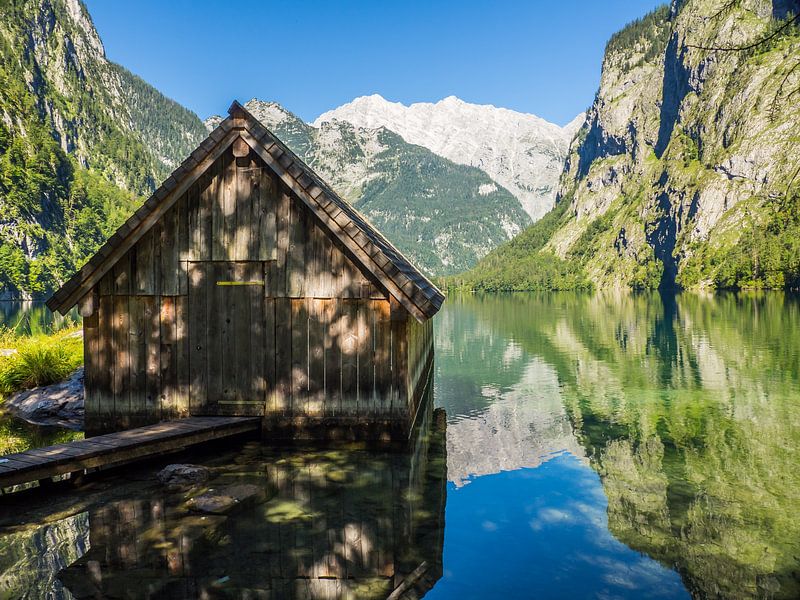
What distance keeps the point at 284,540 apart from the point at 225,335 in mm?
5649

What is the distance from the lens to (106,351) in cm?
1241

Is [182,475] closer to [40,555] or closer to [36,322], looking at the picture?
[40,555]

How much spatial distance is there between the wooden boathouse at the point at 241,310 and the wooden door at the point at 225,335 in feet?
0.07

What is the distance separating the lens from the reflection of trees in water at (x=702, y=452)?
23.9 feet

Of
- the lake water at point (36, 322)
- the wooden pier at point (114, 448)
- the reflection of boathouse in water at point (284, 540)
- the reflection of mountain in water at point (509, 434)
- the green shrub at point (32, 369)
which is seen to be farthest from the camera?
the lake water at point (36, 322)

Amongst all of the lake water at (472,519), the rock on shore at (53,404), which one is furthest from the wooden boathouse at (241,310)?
the rock on shore at (53,404)

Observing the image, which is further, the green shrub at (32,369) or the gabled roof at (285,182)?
the green shrub at (32,369)

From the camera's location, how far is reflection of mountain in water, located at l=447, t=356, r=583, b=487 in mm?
12117

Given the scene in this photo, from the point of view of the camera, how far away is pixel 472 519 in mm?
8977

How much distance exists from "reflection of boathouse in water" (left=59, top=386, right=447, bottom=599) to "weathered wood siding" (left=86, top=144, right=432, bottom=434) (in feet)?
5.60

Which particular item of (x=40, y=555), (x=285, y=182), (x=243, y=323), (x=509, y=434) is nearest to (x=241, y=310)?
(x=243, y=323)

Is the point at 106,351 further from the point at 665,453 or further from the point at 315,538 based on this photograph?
the point at 665,453

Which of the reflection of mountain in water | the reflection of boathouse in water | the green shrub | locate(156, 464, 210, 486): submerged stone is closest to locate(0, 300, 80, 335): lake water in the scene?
Result: the green shrub

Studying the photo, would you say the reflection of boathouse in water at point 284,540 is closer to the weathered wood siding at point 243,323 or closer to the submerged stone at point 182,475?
the submerged stone at point 182,475
